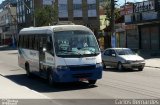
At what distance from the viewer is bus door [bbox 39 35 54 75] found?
18000 mm

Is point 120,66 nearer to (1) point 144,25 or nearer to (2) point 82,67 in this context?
(2) point 82,67

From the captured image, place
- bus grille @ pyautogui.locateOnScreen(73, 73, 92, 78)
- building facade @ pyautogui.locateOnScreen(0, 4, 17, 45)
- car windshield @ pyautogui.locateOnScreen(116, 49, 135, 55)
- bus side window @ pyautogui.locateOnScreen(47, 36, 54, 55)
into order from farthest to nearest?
building facade @ pyautogui.locateOnScreen(0, 4, 17, 45) < car windshield @ pyautogui.locateOnScreen(116, 49, 135, 55) < bus side window @ pyautogui.locateOnScreen(47, 36, 54, 55) < bus grille @ pyautogui.locateOnScreen(73, 73, 92, 78)

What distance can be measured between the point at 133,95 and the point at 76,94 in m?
2.24

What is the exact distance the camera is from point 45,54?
61.8 feet

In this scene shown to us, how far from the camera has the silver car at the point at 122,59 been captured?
2614 centimetres

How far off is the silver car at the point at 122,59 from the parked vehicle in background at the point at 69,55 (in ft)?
25.9

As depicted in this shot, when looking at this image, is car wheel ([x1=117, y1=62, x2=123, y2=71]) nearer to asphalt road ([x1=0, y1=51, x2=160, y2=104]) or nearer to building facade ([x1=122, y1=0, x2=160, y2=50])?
asphalt road ([x1=0, y1=51, x2=160, y2=104])

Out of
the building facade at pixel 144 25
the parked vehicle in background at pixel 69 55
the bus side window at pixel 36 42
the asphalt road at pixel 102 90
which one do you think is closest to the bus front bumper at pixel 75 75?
the parked vehicle in background at pixel 69 55

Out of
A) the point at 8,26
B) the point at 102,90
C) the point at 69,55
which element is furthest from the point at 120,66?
the point at 8,26

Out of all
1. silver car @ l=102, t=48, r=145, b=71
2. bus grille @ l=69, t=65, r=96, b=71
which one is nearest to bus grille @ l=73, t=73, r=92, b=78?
bus grille @ l=69, t=65, r=96, b=71

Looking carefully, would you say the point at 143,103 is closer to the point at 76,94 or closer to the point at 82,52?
the point at 76,94

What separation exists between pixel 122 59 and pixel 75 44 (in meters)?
9.26

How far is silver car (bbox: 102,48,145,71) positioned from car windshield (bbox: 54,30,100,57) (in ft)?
27.3

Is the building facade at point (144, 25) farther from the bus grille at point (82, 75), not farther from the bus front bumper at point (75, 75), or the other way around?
the bus grille at point (82, 75)
